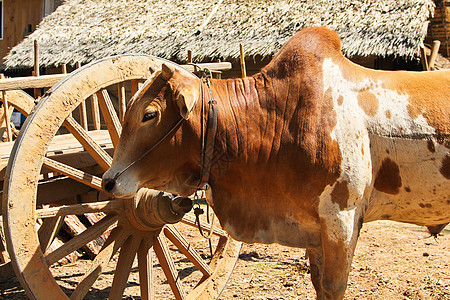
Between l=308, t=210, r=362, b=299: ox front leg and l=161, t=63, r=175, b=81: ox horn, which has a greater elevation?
l=161, t=63, r=175, b=81: ox horn

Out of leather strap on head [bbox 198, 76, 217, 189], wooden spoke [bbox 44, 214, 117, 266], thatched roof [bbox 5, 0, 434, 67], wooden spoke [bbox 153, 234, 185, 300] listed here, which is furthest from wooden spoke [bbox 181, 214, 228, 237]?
thatched roof [bbox 5, 0, 434, 67]

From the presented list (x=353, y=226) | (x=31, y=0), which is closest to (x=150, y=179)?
(x=353, y=226)

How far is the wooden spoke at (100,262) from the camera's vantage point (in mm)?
2998

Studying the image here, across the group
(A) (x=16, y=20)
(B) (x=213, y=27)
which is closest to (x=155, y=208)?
(B) (x=213, y=27)

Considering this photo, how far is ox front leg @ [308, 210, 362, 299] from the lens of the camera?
9.19 feet

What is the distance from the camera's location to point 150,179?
110 inches

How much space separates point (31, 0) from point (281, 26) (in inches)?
446

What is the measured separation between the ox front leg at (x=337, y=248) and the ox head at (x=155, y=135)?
845mm

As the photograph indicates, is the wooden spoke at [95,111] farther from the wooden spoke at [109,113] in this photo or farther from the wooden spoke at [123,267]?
the wooden spoke at [123,267]

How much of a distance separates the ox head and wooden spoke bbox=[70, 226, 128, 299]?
2.21 feet

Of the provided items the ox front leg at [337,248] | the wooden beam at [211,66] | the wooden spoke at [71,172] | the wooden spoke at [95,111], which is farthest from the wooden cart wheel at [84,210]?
the ox front leg at [337,248]

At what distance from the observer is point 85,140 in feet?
10.3

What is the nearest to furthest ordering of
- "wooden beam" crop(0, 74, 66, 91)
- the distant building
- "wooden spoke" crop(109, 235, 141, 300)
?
"wooden beam" crop(0, 74, 66, 91), "wooden spoke" crop(109, 235, 141, 300), the distant building

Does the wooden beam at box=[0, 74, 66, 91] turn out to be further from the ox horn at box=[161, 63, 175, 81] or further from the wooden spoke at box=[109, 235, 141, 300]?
the wooden spoke at box=[109, 235, 141, 300]
